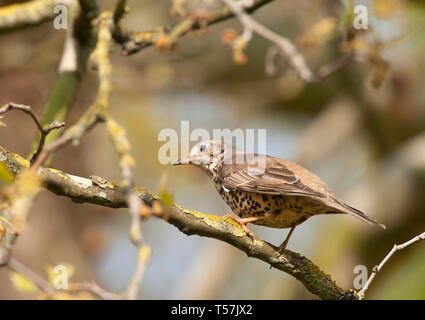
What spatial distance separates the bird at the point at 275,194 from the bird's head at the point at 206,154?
24cm

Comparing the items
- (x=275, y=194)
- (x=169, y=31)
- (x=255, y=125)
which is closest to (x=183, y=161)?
(x=275, y=194)

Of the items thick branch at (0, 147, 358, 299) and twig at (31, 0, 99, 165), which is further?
twig at (31, 0, 99, 165)

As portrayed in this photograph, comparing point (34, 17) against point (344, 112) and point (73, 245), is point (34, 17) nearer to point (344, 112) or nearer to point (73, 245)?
point (73, 245)

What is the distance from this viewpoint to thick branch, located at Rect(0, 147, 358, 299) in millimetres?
3623

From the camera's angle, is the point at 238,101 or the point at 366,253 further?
the point at 238,101

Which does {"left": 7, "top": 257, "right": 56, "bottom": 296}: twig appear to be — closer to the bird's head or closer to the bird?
the bird

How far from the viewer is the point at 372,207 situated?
9031 millimetres

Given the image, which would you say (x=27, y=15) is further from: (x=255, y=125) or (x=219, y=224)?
(x=255, y=125)

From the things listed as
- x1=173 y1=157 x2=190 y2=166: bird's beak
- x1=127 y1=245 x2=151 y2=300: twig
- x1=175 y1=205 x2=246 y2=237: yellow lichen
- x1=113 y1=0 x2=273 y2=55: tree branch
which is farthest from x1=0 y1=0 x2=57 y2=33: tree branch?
x1=127 y1=245 x2=151 y2=300: twig

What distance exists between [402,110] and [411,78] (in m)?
0.56

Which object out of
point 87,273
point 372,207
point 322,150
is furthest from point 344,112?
point 87,273

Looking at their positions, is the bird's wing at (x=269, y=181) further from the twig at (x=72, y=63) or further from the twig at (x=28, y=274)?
the twig at (x=28, y=274)

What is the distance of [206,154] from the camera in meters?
6.89

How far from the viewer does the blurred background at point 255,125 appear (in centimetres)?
855
